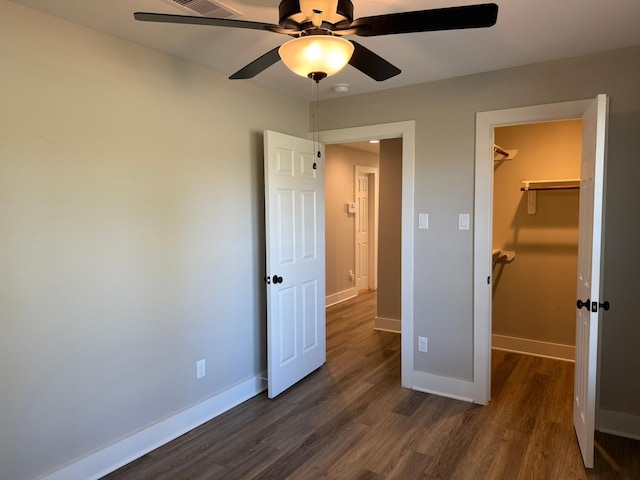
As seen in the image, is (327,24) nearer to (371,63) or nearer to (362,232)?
(371,63)

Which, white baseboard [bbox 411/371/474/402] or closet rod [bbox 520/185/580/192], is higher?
closet rod [bbox 520/185/580/192]

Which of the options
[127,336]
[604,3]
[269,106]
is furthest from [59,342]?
[604,3]

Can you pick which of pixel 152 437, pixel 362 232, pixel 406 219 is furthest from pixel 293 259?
pixel 362 232

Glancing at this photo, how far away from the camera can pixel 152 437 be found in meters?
2.58

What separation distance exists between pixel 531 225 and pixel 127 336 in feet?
12.0

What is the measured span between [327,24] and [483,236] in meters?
2.03

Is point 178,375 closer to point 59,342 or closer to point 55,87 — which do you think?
point 59,342

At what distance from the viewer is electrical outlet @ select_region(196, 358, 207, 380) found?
2.87 metres

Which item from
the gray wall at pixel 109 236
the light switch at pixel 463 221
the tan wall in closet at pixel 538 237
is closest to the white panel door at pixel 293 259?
the gray wall at pixel 109 236

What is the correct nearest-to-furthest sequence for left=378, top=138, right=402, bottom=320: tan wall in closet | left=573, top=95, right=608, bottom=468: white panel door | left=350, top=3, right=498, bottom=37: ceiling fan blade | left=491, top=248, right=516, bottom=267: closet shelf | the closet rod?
left=350, top=3, right=498, bottom=37: ceiling fan blade < left=573, top=95, right=608, bottom=468: white panel door < the closet rod < left=491, top=248, right=516, bottom=267: closet shelf < left=378, top=138, right=402, bottom=320: tan wall in closet

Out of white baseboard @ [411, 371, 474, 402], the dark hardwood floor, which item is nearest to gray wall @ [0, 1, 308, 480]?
the dark hardwood floor

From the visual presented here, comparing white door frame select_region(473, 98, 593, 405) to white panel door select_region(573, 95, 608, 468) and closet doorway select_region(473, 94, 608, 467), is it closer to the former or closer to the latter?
closet doorway select_region(473, 94, 608, 467)

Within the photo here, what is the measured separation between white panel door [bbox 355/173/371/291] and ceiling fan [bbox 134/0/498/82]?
5.26 meters

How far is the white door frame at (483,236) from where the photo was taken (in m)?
2.97
